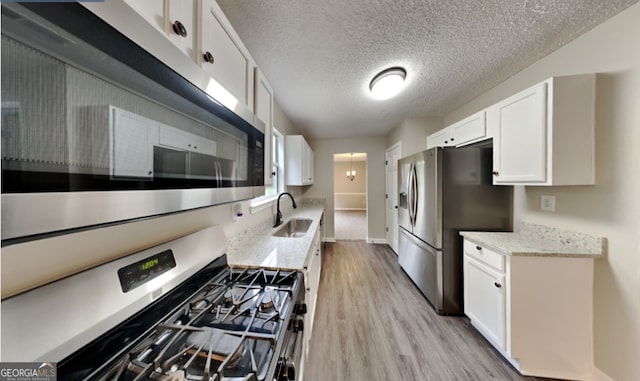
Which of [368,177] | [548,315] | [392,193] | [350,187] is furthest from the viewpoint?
[350,187]

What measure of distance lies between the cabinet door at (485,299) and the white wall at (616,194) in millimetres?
542

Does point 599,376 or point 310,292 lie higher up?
point 310,292

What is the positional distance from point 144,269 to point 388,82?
233 cm

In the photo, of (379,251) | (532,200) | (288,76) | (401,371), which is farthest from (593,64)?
(379,251)

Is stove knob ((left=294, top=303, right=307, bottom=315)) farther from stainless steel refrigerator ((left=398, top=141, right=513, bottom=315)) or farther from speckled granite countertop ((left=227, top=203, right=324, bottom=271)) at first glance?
stainless steel refrigerator ((left=398, top=141, right=513, bottom=315))

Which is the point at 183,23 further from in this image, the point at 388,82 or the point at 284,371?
the point at 388,82

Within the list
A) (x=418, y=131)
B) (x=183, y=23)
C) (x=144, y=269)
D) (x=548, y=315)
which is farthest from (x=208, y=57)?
(x=418, y=131)

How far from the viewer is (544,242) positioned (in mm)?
1628

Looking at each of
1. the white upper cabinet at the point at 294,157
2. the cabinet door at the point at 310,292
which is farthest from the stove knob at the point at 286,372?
the white upper cabinet at the point at 294,157

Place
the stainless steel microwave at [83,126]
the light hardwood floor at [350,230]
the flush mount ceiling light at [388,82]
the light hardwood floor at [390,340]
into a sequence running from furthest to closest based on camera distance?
the light hardwood floor at [350,230], the flush mount ceiling light at [388,82], the light hardwood floor at [390,340], the stainless steel microwave at [83,126]

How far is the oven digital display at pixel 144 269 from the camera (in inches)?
24.1

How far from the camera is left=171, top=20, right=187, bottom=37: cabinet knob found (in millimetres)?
607

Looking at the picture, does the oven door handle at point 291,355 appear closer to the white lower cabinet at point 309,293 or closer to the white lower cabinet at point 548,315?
the white lower cabinet at point 309,293

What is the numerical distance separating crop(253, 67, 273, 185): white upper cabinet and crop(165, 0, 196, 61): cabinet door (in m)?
0.50
